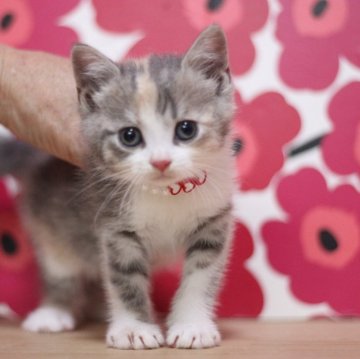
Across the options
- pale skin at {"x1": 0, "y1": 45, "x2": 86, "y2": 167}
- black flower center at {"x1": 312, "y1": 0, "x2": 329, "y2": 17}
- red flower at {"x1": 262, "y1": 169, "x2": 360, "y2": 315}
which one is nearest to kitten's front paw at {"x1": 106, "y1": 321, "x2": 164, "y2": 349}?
pale skin at {"x1": 0, "y1": 45, "x2": 86, "y2": 167}

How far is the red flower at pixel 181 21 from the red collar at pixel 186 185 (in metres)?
0.54

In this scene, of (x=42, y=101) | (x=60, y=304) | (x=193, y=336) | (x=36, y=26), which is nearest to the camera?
(x=193, y=336)

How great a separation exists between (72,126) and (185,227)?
0.35 meters

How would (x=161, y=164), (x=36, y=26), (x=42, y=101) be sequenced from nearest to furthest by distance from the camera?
(x=161, y=164) → (x=42, y=101) → (x=36, y=26)

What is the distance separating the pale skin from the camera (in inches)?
59.4

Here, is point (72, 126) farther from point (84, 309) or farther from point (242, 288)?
point (242, 288)

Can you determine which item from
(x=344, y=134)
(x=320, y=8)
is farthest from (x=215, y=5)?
(x=344, y=134)

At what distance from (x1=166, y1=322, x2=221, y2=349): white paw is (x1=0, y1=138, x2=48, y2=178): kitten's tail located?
63 cm

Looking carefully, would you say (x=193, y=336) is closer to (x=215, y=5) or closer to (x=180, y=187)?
(x=180, y=187)

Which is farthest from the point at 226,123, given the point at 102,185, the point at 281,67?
the point at 281,67

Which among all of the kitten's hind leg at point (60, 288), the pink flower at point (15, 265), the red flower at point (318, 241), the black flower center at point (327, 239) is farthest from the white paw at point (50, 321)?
the black flower center at point (327, 239)

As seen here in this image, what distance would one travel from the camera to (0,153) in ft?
5.72

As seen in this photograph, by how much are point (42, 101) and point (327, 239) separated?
2.74 ft

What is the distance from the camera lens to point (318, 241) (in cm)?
176
